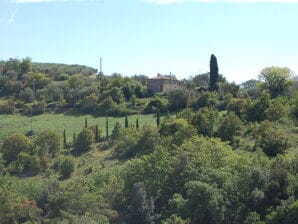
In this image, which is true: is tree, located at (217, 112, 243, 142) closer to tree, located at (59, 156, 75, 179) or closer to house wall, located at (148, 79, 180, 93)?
tree, located at (59, 156, 75, 179)

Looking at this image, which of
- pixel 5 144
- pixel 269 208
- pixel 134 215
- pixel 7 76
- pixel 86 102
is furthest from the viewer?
pixel 7 76

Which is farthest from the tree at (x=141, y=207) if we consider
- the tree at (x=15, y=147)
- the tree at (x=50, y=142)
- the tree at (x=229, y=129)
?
the tree at (x=15, y=147)

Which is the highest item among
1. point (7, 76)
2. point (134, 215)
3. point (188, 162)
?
point (7, 76)

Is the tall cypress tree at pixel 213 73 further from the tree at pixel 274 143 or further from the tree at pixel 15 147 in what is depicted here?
the tree at pixel 274 143

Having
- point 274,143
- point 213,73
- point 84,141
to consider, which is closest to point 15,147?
point 84,141

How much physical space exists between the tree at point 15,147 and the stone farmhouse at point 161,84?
136 feet

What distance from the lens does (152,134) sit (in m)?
64.2

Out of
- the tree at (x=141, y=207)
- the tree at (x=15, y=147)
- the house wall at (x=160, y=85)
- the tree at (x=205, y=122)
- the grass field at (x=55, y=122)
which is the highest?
the house wall at (x=160, y=85)

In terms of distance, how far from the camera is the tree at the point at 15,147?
228ft

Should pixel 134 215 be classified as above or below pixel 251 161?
below

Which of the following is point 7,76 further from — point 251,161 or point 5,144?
point 251,161

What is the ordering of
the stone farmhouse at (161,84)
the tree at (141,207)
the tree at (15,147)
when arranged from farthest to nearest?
the stone farmhouse at (161,84) < the tree at (15,147) < the tree at (141,207)

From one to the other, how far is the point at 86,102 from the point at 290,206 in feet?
211

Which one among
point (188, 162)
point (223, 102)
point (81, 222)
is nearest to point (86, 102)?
point (223, 102)
